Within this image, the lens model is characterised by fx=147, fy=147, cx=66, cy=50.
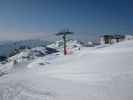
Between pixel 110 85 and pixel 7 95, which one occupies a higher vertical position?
pixel 110 85

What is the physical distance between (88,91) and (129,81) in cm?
109

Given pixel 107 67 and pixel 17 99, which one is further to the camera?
pixel 107 67

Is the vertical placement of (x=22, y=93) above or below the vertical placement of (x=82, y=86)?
below

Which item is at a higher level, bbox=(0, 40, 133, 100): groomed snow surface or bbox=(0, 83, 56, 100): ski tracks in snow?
bbox=(0, 40, 133, 100): groomed snow surface

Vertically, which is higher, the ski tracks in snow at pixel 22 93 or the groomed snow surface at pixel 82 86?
the groomed snow surface at pixel 82 86

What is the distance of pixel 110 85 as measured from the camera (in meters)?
3.50

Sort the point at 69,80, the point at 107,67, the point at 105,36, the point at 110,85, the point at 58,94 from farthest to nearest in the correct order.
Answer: the point at 105,36, the point at 107,67, the point at 69,80, the point at 110,85, the point at 58,94

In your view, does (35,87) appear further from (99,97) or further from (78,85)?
(99,97)

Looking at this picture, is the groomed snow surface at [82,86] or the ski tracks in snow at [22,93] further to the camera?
the ski tracks in snow at [22,93]

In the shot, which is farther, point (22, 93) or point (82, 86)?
point (82, 86)

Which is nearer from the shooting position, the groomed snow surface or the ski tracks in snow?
the groomed snow surface

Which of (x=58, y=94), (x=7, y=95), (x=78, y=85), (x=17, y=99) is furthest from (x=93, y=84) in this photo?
(x=7, y=95)

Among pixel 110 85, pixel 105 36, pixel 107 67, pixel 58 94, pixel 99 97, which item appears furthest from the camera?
pixel 105 36

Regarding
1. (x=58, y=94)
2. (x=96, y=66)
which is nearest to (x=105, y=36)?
(x=96, y=66)
